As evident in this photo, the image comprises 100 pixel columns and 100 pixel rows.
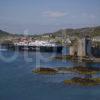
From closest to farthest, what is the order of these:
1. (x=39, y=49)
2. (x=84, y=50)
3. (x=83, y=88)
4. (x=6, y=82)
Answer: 1. (x=83, y=88)
2. (x=6, y=82)
3. (x=84, y=50)
4. (x=39, y=49)

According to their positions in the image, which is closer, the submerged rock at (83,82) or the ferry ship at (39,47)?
the submerged rock at (83,82)

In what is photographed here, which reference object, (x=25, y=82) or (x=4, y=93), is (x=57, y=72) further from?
(x=4, y=93)

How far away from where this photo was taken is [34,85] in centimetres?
1059

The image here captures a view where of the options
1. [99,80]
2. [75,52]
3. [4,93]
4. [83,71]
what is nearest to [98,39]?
[75,52]

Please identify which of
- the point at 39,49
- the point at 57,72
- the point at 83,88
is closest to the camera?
the point at 83,88

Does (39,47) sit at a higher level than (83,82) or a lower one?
higher

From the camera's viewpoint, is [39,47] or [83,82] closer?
[83,82]

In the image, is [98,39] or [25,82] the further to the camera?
[98,39]

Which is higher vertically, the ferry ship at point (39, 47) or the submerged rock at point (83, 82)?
the ferry ship at point (39, 47)

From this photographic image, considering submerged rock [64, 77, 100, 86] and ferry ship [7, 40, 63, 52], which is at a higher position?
ferry ship [7, 40, 63, 52]

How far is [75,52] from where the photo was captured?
2370 centimetres

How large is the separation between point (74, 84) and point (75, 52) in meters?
13.0

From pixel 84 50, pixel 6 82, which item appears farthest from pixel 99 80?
pixel 84 50

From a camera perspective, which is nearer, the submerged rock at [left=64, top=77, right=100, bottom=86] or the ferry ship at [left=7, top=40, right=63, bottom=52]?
the submerged rock at [left=64, top=77, right=100, bottom=86]
